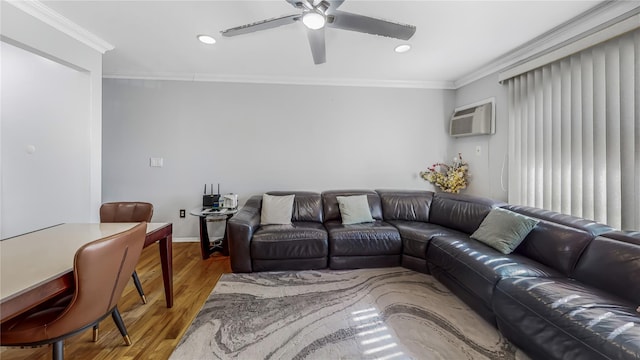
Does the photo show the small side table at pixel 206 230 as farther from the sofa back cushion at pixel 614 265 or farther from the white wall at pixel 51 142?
the sofa back cushion at pixel 614 265

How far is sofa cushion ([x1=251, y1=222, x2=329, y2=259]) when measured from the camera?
2571mm

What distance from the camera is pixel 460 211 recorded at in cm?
288

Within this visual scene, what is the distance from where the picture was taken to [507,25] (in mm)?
2201

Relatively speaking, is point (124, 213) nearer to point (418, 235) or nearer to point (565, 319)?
point (418, 235)

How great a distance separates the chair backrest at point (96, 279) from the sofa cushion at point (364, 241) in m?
1.83

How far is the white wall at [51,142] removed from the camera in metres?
2.37

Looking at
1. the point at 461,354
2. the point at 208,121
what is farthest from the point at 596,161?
the point at 208,121

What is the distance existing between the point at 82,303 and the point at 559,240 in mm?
3071

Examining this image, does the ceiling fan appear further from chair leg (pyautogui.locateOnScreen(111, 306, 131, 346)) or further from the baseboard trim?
the baseboard trim

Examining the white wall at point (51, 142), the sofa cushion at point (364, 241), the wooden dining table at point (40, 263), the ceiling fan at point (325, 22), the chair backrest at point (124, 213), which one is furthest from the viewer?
the sofa cushion at point (364, 241)

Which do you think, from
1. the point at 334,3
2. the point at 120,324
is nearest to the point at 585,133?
the point at 334,3

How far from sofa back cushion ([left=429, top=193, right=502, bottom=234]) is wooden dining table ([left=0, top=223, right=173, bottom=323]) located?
3011mm

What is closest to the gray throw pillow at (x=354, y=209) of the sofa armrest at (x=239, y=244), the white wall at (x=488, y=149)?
the sofa armrest at (x=239, y=244)

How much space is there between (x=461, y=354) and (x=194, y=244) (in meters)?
3.38
